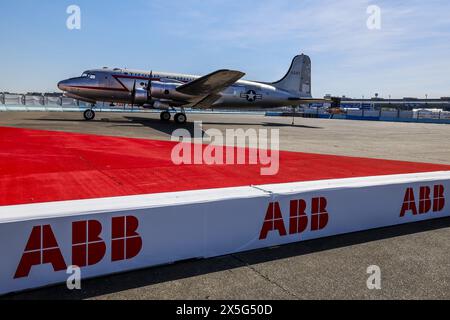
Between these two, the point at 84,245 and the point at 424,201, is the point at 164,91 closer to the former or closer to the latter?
the point at 424,201

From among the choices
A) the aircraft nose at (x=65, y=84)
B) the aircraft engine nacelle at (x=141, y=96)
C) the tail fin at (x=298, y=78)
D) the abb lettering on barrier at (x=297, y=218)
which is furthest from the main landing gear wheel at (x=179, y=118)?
the abb lettering on barrier at (x=297, y=218)

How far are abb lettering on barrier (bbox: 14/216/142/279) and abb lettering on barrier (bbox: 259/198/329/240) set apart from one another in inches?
68.4

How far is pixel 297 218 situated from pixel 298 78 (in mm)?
32545

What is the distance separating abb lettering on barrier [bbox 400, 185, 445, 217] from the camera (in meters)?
5.76

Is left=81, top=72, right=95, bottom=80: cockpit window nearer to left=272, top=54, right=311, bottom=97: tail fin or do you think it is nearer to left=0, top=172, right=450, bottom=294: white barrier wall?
left=272, top=54, right=311, bottom=97: tail fin

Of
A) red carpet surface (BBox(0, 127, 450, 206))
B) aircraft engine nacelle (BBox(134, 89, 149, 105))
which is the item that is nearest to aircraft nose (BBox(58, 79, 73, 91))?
aircraft engine nacelle (BBox(134, 89, 149, 105))

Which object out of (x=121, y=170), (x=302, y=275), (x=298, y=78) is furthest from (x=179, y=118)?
(x=302, y=275)

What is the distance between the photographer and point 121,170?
9055 mm

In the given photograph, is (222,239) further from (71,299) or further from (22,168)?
(22,168)

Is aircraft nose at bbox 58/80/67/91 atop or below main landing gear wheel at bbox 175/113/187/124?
atop

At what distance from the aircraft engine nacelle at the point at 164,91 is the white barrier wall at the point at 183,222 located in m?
21.9

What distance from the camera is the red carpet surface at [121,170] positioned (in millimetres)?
6961

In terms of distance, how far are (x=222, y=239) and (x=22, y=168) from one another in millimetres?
6923
